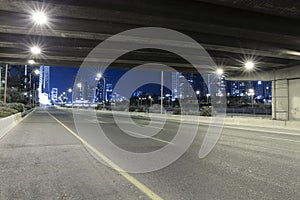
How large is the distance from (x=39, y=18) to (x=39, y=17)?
185 millimetres

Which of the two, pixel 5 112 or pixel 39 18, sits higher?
pixel 39 18

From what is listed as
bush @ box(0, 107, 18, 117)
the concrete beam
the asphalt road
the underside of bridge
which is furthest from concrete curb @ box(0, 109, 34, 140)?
the concrete beam

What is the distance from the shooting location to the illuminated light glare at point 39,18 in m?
11.3

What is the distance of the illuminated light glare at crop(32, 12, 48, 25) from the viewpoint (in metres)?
11.3

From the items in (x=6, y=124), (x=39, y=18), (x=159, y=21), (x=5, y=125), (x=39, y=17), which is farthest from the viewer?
(x=6, y=124)

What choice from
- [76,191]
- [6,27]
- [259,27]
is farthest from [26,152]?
[259,27]

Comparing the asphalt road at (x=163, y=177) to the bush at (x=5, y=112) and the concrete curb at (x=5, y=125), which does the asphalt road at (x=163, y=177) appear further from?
the bush at (x=5, y=112)

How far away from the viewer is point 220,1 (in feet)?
33.2

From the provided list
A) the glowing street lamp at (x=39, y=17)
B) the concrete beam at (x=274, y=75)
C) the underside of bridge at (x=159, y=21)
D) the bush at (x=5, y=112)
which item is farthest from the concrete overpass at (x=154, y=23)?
the bush at (x=5, y=112)

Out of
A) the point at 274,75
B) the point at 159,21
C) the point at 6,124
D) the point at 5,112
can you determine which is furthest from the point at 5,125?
the point at 274,75

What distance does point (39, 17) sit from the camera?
11578 mm

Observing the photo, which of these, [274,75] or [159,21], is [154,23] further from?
[274,75]

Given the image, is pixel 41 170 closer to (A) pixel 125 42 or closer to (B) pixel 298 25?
(A) pixel 125 42

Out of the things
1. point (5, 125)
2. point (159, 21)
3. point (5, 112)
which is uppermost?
point (159, 21)
